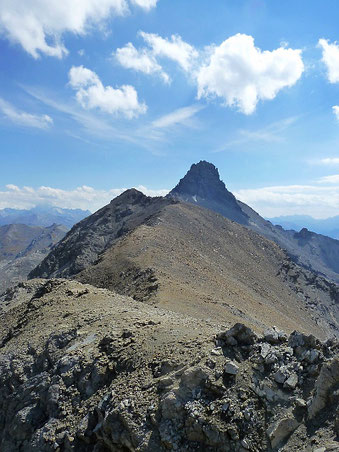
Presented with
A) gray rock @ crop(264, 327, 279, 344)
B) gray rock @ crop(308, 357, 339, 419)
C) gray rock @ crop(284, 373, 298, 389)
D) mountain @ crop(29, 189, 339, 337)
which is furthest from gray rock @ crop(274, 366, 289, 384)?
mountain @ crop(29, 189, 339, 337)

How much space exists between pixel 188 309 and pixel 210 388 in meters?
21.5

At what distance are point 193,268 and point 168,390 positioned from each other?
144 feet

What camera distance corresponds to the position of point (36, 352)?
22.3 m

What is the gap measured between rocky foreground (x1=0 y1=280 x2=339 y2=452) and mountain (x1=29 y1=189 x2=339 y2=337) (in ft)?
49.9

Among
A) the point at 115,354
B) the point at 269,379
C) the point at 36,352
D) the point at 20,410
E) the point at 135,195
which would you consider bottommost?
the point at 20,410

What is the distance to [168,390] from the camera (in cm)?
1434

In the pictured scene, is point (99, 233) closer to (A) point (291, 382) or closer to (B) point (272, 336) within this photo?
(B) point (272, 336)

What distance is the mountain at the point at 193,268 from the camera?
44.6m

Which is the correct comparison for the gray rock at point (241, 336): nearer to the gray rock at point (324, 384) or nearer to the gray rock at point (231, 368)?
the gray rock at point (231, 368)

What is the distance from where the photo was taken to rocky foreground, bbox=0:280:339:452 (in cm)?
1252

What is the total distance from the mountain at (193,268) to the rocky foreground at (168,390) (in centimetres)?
1521

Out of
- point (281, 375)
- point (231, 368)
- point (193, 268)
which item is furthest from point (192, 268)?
point (281, 375)

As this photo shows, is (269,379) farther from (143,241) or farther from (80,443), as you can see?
(143,241)

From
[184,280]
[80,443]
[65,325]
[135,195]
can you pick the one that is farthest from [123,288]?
[135,195]
